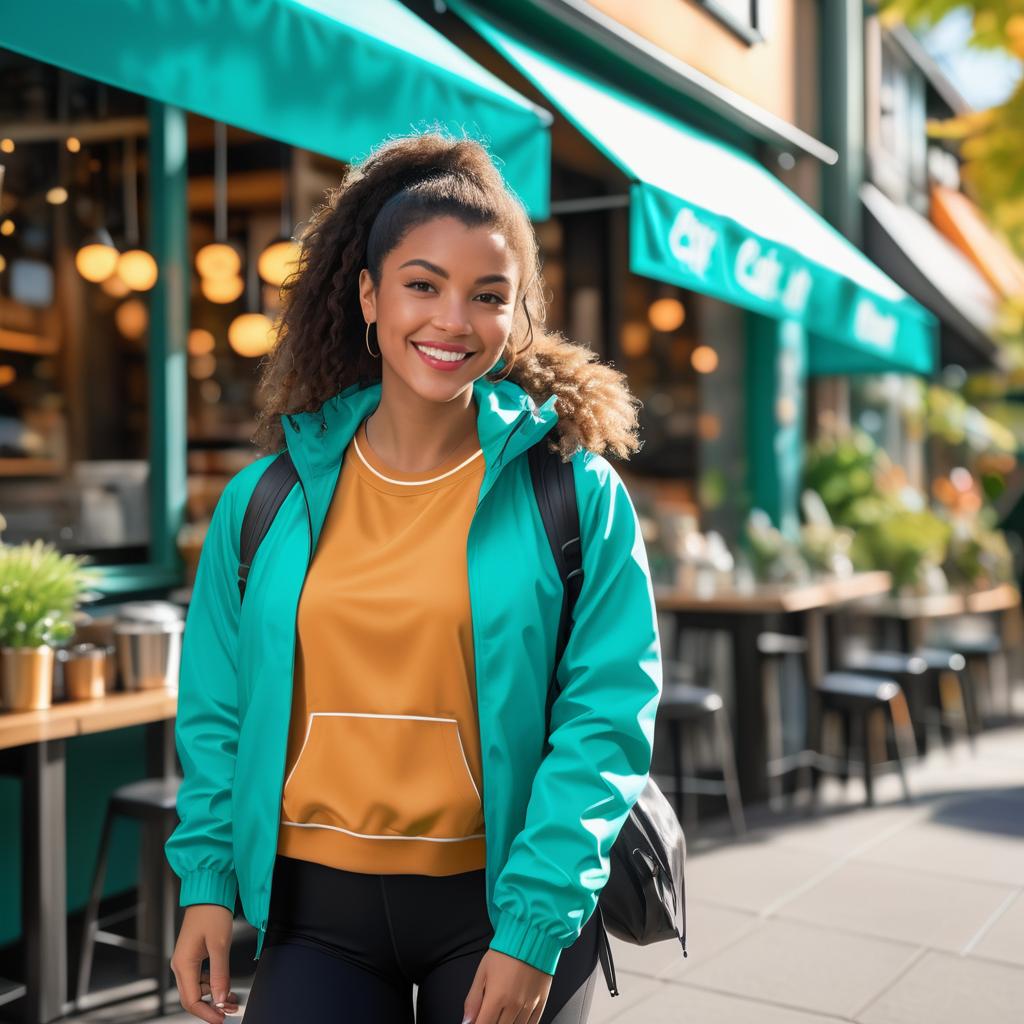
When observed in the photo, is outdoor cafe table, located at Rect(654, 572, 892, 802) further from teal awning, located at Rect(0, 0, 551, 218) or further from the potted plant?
the potted plant

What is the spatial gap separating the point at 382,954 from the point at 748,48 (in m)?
9.19

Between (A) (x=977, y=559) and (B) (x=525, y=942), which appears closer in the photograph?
(B) (x=525, y=942)

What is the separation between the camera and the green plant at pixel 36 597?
12.7 feet

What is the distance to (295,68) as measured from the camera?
3957 millimetres

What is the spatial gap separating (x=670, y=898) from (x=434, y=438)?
34.0 inches

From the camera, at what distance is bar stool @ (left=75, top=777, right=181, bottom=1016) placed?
4.10 meters

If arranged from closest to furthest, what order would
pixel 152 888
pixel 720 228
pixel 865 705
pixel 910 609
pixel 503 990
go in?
pixel 503 990, pixel 152 888, pixel 720 228, pixel 865 705, pixel 910 609

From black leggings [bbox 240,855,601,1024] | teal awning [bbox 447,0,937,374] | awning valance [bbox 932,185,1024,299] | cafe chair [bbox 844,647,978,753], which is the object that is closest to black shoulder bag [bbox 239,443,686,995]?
black leggings [bbox 240,855,601,1024]

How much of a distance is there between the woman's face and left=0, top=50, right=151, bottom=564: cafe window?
12.2 ft

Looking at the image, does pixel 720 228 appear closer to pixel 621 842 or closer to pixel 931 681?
pixel 621 842

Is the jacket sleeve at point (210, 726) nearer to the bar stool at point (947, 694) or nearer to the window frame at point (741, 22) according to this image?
the bar stool at point (947, 694)

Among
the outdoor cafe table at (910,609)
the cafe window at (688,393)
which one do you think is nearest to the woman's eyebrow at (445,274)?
the outdoor cafe table at (910,609)

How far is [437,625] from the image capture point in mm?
1894

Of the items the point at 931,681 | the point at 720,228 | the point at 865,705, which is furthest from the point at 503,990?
the point at 931,681
